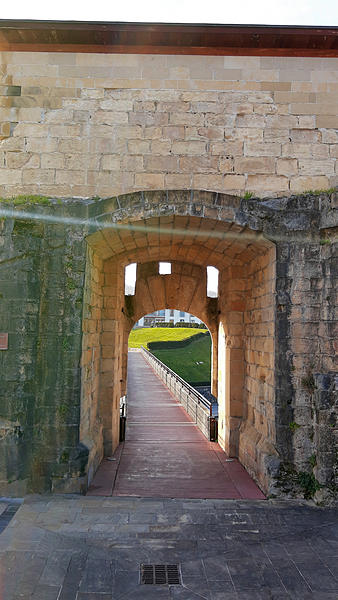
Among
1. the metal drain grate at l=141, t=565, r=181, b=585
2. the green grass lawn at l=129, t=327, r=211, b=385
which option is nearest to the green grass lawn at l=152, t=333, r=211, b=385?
the green grass lawn at l=129, t=327, r=211, b=385

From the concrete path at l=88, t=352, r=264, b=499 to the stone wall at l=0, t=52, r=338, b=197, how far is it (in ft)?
13.5

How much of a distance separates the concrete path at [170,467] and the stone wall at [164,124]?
4100mm

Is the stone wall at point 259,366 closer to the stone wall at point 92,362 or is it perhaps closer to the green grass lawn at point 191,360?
the stone wall at point 92,362

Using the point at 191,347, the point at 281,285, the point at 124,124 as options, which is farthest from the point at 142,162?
the point at 191,347

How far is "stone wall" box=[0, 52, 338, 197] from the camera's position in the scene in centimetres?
574

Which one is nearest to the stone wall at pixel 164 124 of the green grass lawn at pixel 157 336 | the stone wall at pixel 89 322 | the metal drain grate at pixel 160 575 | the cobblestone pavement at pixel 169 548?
the stone wall at pixel 89 322

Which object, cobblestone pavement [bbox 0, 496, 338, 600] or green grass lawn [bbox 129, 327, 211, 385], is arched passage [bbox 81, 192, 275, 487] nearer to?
cobblestone pavement [bbox 0, 496, 338, 600]

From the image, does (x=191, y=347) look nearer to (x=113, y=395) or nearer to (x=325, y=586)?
(x=113, y=395)

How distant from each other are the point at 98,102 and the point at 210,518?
5634 mm

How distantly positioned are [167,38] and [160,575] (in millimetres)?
6516

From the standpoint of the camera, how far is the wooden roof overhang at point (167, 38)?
570 centimetres

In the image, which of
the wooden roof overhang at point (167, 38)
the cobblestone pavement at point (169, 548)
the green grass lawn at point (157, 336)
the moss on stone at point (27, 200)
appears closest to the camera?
the cobblestone pavement at point (169, 548)

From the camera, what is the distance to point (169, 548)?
4066mm

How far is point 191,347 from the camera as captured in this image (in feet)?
107
